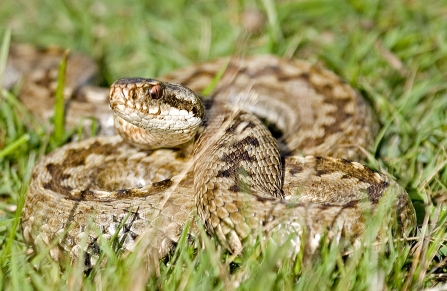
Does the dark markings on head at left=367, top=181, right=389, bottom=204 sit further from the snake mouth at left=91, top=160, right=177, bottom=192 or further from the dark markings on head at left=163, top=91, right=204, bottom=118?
the snake mouth at left=91, top=160, right=177, bottom=192

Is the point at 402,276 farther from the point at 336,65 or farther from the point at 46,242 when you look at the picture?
the point at 336,65

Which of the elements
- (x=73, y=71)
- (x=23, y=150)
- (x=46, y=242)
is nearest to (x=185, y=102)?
(x=46, y=242)

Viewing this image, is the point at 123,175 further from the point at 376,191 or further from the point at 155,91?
the point at 376,191

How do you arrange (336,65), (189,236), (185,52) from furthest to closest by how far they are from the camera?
(185,52) → (336,65) → (189,236)

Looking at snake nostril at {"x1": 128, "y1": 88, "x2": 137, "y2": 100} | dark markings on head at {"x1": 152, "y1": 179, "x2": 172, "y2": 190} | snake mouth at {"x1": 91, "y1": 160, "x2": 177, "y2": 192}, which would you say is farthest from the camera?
snake mouth at {"x1": 91, "y1": 160, "x2": 177, "y2": 192}

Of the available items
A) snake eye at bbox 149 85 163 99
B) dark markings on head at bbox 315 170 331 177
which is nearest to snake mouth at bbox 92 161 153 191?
snake eye at bbox 149 85 163 99

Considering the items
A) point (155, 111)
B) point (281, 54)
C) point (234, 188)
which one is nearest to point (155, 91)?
point (155, 111)

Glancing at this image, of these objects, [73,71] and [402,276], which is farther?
[73,71]

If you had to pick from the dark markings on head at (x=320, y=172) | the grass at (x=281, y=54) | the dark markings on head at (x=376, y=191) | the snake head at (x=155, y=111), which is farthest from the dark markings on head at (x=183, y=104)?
the dark markings on head at (x=376, y=191)

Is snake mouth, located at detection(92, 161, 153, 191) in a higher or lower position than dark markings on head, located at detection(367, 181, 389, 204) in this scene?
lower
